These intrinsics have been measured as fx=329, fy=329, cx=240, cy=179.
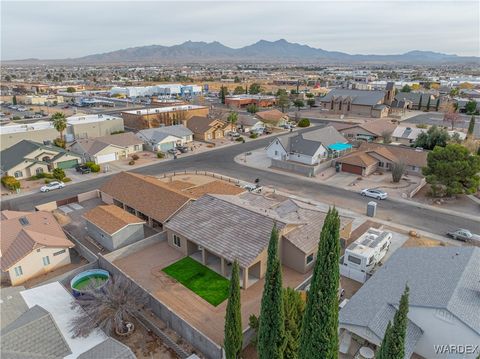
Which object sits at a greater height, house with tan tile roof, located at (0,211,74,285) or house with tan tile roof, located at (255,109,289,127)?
house with tan tile roof, located at (255,109,289,127)

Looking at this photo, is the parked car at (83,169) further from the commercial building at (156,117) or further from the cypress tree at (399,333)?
the cypress tree at (399,333)

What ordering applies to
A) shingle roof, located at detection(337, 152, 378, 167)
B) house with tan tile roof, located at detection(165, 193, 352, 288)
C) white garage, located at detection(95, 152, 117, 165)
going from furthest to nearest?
white garage, located at detection(95, 152, 117, 165)
shingle roof, located at detection(337, 152, 378, 167)
house with tan tile roof, located at detection(165, 193, 352, 288)

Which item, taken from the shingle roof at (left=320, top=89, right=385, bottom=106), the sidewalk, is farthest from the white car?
the shingle roof at (left=320, top=89, right=385, bottom=106)

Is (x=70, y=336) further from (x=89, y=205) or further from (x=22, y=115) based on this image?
(x=22, y=115)

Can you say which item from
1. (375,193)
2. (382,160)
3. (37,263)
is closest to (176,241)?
(37,263)

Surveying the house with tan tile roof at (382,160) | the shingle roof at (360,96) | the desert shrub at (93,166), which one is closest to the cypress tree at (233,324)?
the house with tan tile roof at (382,160)

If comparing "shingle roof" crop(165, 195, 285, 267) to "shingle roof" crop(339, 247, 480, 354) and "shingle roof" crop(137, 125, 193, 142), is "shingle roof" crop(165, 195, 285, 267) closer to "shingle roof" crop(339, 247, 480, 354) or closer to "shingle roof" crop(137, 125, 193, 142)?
"shingle roof" crop(339, 247, 480, 354)

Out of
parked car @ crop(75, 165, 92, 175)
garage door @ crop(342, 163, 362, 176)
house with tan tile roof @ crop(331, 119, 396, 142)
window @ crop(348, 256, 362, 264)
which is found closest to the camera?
window @ crop(348, 256, 362, 264)
